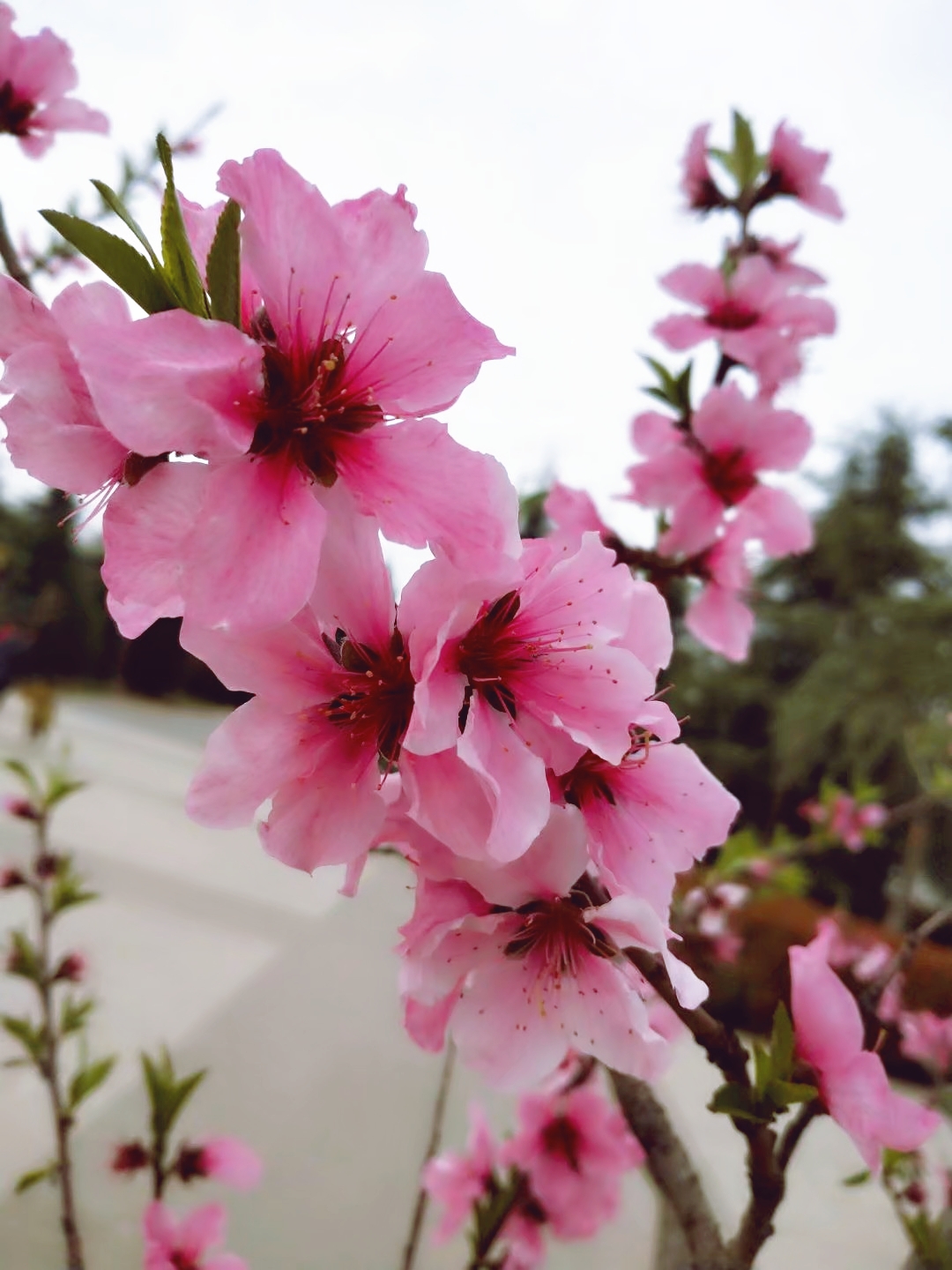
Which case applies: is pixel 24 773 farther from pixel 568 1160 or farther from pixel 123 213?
pixel 123 213

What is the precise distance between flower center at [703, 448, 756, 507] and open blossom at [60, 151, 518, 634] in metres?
0.46

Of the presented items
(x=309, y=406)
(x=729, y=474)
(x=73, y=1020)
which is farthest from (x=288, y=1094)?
(x=309, y=406)

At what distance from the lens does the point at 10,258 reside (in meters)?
0.49

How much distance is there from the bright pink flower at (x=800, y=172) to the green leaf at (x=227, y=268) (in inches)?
29.7

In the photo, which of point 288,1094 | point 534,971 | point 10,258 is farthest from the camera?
point 288,1094

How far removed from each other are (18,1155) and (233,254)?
79.5 inches

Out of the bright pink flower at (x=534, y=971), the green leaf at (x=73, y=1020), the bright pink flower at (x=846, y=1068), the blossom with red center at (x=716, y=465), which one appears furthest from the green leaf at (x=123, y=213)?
the green leaf at (x=73, y=1020)

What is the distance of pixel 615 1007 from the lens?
14.1 inches

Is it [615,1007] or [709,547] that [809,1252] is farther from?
[615,1007]

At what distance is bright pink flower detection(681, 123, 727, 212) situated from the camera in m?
0.88

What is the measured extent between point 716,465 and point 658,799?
17.1 inches

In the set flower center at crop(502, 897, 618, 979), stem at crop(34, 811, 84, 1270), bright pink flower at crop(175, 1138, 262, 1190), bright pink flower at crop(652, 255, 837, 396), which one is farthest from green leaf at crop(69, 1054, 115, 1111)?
bright pink flower at crop(652, 255, 837, 396)

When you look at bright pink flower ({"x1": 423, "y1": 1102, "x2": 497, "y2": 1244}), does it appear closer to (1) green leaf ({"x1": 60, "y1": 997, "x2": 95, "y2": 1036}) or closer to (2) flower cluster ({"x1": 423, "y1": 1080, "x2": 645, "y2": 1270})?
(2) flower cluster ({"x1": 423, "y1": 1080, "x2": 645, "y2": 1270})

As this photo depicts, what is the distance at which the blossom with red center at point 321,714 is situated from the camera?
314 millimetres
